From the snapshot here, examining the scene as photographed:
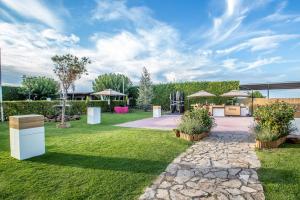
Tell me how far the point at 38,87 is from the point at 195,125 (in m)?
21.0

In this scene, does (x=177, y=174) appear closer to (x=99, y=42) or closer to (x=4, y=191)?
(x=4, y=191)

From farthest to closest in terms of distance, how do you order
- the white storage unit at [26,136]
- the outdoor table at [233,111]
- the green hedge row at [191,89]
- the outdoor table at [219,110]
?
1. the green hedge row at [191,89]
2. the outdoor table at [219,110]
3. the outdoor table at [233,111]
4. the white storage unit at [26,136]

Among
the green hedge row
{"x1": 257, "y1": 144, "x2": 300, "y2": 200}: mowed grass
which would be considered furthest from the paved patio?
the green hedge row

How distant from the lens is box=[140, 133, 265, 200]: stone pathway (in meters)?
2.95

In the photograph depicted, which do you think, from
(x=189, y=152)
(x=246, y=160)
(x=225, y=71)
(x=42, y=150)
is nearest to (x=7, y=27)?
(x=42, y=150)

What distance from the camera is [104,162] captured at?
14.0ft

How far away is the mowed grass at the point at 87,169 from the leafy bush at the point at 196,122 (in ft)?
2.32

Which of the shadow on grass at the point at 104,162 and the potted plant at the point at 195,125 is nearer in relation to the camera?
the shadow on grass at the point at 104,162

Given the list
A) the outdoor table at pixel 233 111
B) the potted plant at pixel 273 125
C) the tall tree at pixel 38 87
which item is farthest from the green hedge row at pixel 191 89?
the potted plant at pixel 273 125

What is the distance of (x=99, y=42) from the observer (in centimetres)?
1261

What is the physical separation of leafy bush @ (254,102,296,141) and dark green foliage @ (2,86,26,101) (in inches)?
892

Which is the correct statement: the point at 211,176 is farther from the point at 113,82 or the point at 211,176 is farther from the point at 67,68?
the point at 113,82

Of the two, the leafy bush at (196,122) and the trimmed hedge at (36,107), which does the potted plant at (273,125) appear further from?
the trimmed hedge at (36,107)

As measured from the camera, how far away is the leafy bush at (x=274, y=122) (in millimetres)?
5570
